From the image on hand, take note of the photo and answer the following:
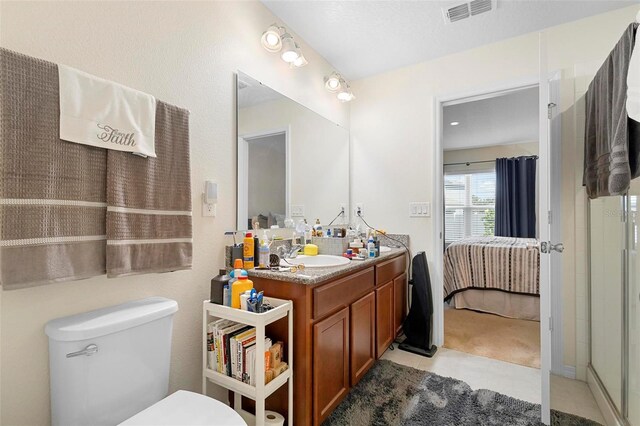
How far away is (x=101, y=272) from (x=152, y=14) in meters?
1.14

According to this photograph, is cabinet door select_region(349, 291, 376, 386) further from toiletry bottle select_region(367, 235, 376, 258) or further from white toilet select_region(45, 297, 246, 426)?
white toilet select_region(45, 297, 246, 426)

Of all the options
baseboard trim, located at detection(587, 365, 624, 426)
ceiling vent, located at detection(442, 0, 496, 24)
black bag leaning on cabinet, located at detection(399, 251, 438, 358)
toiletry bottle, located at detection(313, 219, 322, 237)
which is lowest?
baseboard trim, located at detection(587, 365, 624, 426)

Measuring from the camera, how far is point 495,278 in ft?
10.8

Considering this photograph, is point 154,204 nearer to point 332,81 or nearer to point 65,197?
point 65,197

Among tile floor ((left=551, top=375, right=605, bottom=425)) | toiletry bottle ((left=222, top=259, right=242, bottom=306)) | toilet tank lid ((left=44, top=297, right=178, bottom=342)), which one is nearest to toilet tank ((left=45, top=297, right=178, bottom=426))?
toilet tank lid ((left=44, top=297, right=178, bottom=342))

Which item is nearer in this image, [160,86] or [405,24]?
[160,86]

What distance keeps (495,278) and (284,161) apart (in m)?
2.67

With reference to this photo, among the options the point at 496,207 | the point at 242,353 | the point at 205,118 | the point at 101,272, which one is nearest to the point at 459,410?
the point at 242,353

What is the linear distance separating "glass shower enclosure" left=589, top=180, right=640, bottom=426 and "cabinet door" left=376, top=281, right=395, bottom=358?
124cm

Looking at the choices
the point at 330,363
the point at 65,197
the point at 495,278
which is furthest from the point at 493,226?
the point at 65,197

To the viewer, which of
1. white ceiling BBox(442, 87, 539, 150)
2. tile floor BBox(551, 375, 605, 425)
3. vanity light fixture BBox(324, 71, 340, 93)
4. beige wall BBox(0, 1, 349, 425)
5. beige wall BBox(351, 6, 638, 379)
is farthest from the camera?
white ceiling BBox(442, 87, 539, 150)

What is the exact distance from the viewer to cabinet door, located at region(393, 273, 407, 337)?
2.42 meters

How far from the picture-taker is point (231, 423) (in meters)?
0.98

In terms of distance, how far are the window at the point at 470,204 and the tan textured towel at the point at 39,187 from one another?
6014 millimetres
